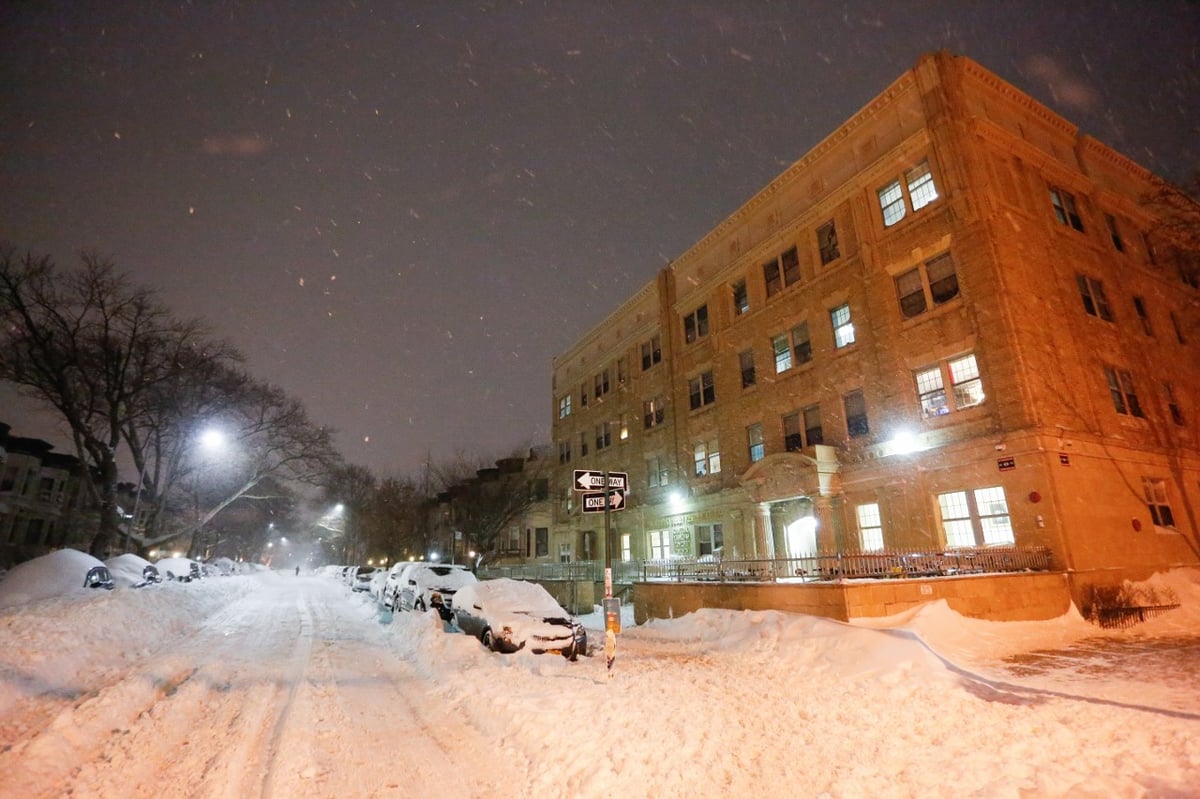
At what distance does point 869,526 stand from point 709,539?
309 inches

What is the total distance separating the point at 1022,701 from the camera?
686 cm

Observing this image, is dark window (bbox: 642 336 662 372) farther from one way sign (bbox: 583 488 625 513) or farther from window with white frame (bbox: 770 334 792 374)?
one way sign (bbox: 583 488 625 513)

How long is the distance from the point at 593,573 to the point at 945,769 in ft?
57.9

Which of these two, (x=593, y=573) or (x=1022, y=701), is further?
(x=593, y=573)

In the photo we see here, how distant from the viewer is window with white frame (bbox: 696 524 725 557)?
23812 millimetres

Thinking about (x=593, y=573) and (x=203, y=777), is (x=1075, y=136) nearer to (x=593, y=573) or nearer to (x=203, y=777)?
(x=593, y=573)

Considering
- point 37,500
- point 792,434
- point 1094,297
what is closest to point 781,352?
point 792,434

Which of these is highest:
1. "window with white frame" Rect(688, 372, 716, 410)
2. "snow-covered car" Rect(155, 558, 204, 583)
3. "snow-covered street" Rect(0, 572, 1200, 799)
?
"window with white frame" Rect(688, 372, 716, 410)

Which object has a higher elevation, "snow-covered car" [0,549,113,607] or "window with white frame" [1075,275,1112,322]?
"window with white frame" [1075,275,1112,322]

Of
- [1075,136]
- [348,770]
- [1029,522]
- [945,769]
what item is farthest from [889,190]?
[348,770]

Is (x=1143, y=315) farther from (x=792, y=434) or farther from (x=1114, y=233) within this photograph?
(x=792, y=434)

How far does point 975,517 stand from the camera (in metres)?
15.6

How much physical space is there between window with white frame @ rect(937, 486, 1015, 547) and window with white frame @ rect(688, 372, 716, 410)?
37.0 feet

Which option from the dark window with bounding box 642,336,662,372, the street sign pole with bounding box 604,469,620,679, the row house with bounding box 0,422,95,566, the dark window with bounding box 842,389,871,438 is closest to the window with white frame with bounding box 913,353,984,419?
the dark window with bounding box 842,389,871,438
